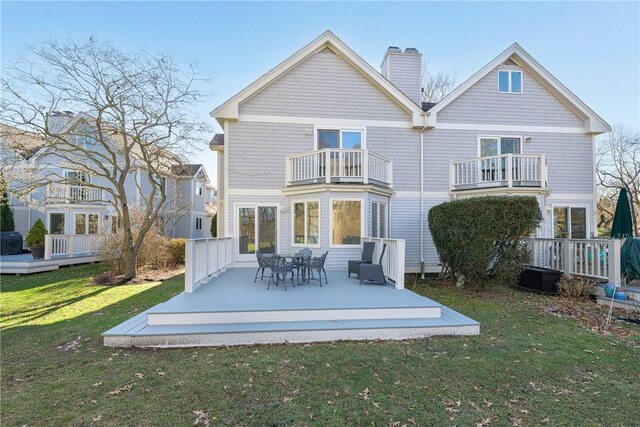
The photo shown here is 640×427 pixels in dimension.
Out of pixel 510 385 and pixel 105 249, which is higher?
pixel 105 249

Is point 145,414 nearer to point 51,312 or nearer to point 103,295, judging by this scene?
point 51,312

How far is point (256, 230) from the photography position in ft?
37.5

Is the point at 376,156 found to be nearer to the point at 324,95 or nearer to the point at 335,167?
the point at 335,167

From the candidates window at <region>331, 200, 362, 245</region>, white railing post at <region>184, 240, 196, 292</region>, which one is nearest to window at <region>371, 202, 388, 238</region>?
window at <region>331, 200, 362, 245</region>

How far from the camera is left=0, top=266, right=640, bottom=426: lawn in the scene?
3.26 m

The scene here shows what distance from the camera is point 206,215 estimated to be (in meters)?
28.6

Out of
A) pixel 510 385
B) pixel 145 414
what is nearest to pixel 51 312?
pixel 145 414

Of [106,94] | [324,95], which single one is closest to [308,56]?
[324,95]

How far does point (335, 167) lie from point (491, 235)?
509 centimetres

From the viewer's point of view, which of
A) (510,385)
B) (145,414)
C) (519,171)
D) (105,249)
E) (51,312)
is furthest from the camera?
(105,249)

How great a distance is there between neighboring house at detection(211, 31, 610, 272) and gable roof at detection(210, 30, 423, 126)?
4 centimetres

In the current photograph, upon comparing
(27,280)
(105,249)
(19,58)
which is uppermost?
(19,58)

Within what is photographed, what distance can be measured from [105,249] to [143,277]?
6.87ft

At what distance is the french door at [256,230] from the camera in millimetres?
11336
